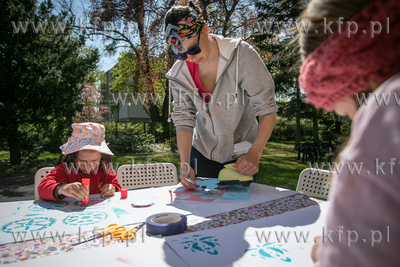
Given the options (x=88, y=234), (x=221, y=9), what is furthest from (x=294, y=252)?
(x=221, y=9)

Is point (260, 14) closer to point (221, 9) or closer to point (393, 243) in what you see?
point (221, 9)

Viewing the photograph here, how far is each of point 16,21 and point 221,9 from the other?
18.9 ft

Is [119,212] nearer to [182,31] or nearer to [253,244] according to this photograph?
[253,244]

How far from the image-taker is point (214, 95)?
1957 mm

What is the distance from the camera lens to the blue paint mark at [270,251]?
88 cm

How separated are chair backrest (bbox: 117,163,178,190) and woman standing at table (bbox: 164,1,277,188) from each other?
1.19 ft

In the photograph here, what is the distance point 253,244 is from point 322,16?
0.80 meters

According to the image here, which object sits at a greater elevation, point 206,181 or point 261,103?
point 261,103

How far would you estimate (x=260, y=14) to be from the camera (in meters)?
8.42

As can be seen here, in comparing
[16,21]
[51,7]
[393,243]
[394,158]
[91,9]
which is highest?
[91,9]

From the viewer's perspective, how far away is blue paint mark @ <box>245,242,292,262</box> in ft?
2.87

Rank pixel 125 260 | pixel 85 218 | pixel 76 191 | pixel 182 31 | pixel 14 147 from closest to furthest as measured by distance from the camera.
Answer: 1. pixel 125 260
2. pixel 85 218
3. pixel 76 191
4. pixel 182 31
5. pixel 14 147

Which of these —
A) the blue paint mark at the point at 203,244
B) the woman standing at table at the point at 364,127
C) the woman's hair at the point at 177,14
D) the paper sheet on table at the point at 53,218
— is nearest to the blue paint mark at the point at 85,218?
the paper sheet on table at the point at 53,218

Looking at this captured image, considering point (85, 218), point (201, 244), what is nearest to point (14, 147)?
point (85, 218)
